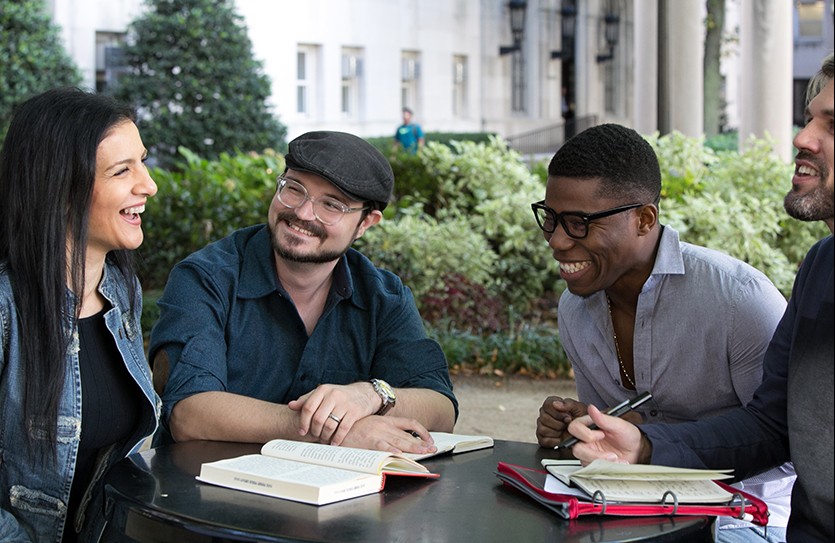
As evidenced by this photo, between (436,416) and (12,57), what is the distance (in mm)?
16198

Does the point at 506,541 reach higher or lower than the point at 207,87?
lower

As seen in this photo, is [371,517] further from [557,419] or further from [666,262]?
[666,262]

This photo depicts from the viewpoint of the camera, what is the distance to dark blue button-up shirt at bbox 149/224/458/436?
11.6 feet

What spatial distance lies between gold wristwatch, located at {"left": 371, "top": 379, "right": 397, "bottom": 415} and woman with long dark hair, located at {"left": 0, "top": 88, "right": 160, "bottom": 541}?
68cm

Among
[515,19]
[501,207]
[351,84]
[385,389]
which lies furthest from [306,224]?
[515,19]

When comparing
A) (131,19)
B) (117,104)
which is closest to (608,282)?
(117,104)

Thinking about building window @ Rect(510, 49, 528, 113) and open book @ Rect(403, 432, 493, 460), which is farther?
building window @ Rect(510, 49, 528, 113)

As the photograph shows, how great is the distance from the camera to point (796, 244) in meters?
9.82

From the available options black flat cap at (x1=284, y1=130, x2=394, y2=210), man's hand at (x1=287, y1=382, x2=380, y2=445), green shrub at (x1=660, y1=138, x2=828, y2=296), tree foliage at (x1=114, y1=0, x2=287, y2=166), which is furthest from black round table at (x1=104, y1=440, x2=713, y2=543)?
tree foliage at (x1=114, y1=0, x2=287, y2=166)

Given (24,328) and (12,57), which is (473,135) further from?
(24,328)

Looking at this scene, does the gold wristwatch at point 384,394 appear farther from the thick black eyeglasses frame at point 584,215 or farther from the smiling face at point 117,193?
the smiling face at point 117,193

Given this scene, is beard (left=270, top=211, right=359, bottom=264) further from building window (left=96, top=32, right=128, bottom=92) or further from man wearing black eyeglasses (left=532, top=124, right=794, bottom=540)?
building window (left=96, top=32, right=128, bottom=92)

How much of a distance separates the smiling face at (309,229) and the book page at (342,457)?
0.79 meters

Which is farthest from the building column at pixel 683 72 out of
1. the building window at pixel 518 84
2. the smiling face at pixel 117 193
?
the building window at pixel 518 84
